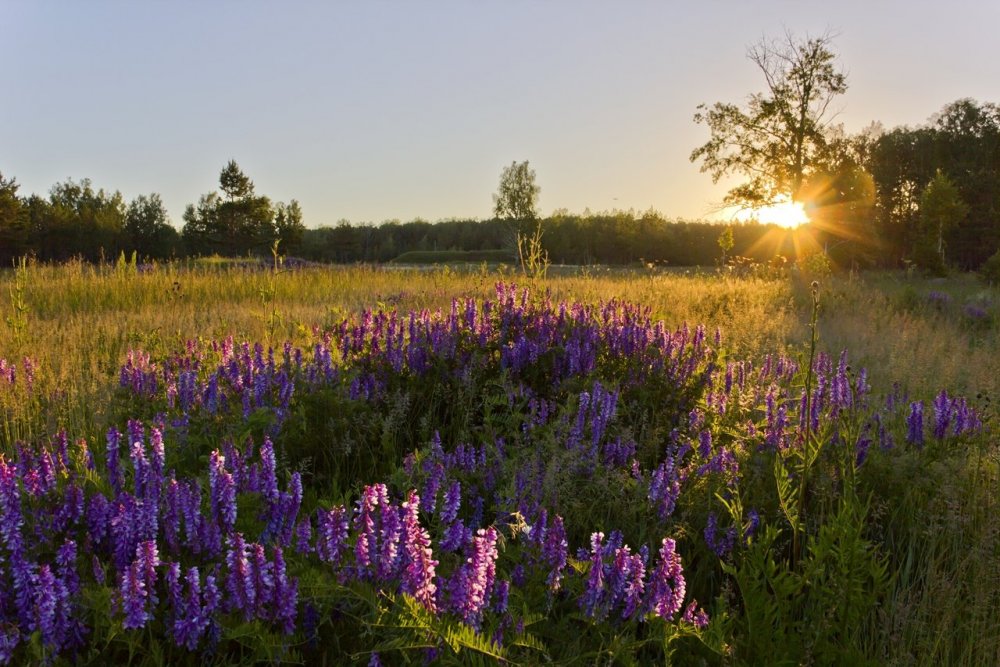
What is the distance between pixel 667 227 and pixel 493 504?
5943 centimetres

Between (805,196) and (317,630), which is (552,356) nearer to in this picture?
(317,630)

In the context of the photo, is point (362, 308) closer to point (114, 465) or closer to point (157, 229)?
point (114, 465)

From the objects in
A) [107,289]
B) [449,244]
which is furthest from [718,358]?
[449,244]

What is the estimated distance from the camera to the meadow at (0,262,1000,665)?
184cm

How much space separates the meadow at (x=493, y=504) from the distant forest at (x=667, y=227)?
88.9 ft

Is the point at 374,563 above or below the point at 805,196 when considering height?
below

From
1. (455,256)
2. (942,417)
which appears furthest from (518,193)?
(942,417)

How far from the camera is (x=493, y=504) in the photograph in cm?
300

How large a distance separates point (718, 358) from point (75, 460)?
12.4 feet

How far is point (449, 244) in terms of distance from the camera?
6950 centimetres

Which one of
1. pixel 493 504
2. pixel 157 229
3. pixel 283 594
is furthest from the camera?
pixel 157 229

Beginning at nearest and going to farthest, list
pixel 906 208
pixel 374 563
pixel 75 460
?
pixel 374 563 < pixel 75 460 < pixel 906 208

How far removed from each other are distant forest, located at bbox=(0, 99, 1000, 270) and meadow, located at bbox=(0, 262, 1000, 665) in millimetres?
27101

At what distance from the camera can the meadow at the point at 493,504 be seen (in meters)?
1.84
